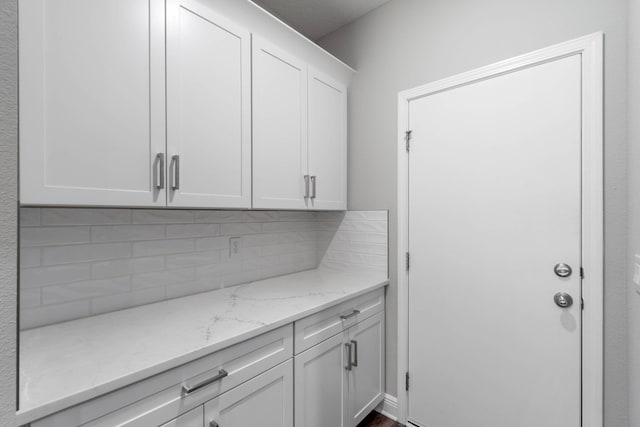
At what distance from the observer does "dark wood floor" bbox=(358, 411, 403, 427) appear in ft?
6.35

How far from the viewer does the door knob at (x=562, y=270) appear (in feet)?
4.59

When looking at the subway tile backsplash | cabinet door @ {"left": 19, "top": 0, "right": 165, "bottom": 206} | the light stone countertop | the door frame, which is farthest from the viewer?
the door frame

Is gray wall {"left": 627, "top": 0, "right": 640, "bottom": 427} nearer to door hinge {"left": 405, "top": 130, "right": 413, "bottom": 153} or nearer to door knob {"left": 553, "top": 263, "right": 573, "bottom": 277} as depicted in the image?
door knob {"left": 553, "top": 263, "right": 573, "bottom": 277}

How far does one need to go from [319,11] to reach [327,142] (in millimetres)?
950

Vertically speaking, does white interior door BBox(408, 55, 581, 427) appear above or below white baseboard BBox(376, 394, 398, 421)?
above

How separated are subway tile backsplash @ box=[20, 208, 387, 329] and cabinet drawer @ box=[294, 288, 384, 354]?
0.24m

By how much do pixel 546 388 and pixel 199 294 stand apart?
5.90 ft

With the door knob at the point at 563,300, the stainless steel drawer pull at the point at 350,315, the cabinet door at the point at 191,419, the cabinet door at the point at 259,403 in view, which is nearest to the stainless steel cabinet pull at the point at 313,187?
the stainless steel drawer pull at the point at 350,315

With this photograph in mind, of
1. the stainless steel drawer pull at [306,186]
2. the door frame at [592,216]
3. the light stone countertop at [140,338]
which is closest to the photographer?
the light stone countertop at [140,338]

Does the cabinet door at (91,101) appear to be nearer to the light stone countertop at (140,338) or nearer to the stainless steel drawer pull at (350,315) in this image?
the light stone countertop at (140,338)

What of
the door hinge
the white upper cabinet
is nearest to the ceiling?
the white upper cabinet

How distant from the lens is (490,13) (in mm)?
1633

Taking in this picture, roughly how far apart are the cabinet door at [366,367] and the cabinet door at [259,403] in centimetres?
51

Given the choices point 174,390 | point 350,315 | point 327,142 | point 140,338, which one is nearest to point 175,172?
point 140,338
